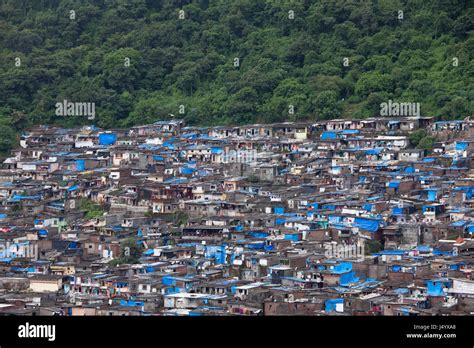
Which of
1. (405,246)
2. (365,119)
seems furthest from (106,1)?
(405,246)

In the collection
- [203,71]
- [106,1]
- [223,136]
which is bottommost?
[223,136]

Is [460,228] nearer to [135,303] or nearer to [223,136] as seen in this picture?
[135,303]

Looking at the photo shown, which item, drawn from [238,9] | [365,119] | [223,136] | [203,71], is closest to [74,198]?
[223,136]

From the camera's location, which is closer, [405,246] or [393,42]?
[405,246]

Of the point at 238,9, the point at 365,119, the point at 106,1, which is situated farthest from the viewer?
the point at 106,1

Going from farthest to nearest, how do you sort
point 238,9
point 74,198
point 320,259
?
point 238,9 → point 74,198 → point 320,259

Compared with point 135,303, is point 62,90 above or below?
above
